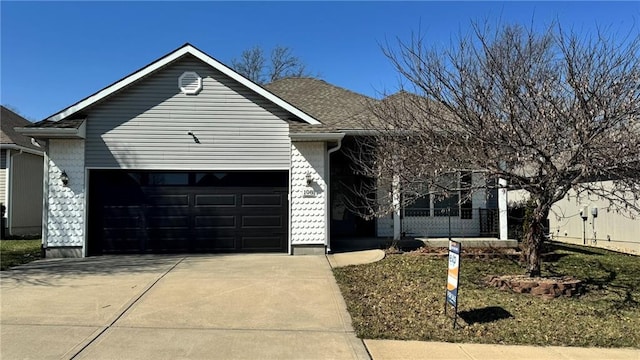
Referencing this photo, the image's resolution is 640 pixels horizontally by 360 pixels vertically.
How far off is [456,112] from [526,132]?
48.3 inches

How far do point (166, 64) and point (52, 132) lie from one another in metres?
3.35

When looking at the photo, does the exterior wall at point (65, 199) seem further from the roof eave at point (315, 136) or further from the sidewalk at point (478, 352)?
the sidewalk at point (478, 352)

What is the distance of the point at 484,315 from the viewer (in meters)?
7.03

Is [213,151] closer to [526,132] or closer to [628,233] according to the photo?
[526,132]

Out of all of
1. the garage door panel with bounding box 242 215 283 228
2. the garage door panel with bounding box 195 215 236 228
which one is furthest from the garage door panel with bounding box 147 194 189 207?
the garage door panel with bounding box 242 215 283 228

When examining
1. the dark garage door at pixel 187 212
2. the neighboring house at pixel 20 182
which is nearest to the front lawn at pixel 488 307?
the dark garage door at pixel 187 212

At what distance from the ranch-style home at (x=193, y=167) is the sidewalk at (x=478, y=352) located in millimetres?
7158

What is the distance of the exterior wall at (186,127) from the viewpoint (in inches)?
507

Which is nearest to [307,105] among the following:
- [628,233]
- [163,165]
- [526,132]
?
[163,165]

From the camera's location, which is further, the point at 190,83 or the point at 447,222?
the point at 447,222

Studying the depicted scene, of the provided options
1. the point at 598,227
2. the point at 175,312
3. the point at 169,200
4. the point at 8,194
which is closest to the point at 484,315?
the point at 175,312

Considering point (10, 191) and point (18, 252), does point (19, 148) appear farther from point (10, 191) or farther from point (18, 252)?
point (18, 252)

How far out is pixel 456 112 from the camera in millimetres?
8266

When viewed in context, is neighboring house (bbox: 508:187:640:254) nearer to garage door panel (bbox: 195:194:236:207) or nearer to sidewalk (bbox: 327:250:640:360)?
sidewalk (bbox: 327:250:640:360)
